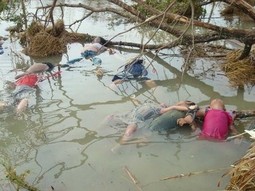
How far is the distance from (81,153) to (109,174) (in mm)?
718

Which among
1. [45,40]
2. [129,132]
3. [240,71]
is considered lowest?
[129,132]

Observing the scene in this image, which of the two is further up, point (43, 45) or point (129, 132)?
point (43, 45)

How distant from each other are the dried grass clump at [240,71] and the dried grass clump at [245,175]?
13.6ft

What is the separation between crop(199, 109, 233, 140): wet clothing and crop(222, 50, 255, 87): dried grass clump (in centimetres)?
211

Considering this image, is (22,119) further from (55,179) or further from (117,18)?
(117,18)

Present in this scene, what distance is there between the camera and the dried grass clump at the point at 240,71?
25.3ft

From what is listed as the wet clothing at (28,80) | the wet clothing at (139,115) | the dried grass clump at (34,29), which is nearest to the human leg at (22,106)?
the wet clothing at (28,80)

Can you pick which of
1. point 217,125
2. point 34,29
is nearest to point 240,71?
point 217,125

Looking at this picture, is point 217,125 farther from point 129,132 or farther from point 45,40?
point 45,40

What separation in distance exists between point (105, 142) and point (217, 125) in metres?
1.63

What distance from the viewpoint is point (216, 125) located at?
217 inches

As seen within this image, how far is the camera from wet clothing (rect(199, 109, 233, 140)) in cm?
552

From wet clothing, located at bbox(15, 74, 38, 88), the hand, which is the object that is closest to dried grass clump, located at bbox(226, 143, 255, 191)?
the hand

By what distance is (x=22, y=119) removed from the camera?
6.37 meters
